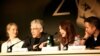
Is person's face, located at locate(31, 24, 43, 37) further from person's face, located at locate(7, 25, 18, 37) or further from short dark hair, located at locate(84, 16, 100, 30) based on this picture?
short dark hair, located at locate(84, 16, 100, 30)

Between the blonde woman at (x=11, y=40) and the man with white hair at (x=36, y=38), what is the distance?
0.11m

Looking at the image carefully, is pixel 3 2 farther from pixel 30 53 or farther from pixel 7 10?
pixel 30 53

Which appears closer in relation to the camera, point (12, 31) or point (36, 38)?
point (36, 38)

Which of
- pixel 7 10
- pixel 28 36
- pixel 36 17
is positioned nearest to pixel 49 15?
pixel 36 17

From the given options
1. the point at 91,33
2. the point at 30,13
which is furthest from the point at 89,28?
the point at 30,13

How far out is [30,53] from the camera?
9.62 ft

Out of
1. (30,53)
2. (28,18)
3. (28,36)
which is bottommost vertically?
(30,53)

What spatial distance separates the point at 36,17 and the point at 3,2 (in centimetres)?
47

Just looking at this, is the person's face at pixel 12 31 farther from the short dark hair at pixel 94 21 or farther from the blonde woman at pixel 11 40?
the short dark hair at pixel 94 21

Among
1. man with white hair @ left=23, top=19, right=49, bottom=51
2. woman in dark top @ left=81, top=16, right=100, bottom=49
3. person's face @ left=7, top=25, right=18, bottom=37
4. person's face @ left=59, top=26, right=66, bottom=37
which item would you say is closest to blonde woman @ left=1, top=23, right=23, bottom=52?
person's face @ left=7, top=25, right=18, bottom=37

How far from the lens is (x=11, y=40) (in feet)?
10.2

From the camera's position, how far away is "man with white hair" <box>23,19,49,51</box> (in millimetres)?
2979

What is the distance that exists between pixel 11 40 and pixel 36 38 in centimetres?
32

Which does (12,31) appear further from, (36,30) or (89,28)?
(89,28)
